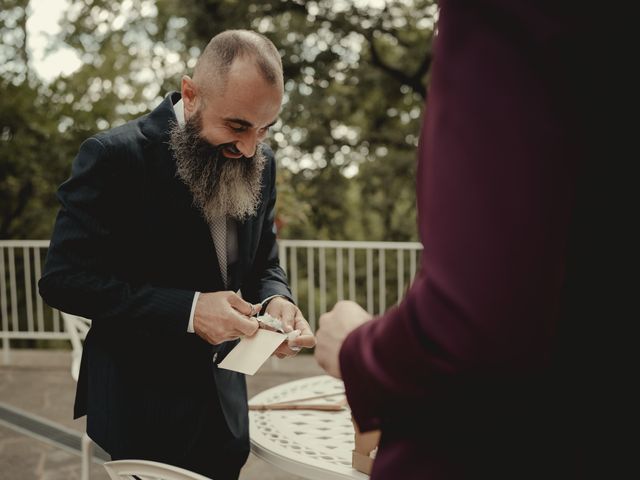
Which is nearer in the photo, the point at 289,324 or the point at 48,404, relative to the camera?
the point at 289,324

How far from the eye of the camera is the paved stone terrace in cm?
386

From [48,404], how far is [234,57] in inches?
176

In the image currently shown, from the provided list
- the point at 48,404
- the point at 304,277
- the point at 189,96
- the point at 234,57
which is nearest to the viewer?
the point at 234,57

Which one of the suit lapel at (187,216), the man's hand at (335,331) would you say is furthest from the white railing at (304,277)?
the man's hand at (335,331)

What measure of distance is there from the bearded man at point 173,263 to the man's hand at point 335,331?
29.7 inches

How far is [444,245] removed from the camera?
1.89 ft

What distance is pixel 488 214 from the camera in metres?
0.55

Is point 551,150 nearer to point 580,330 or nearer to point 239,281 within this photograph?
point 580,330

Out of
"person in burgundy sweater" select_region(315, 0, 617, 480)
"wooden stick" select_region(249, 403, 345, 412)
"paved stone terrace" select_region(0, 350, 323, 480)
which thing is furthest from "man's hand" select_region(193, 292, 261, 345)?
"paved stone terrace" select_region(0, 350, 323, 480)

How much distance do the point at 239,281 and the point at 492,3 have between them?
4.61ft

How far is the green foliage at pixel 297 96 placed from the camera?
9250 millimetres

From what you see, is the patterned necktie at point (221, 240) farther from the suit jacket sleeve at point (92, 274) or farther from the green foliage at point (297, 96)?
the green foliage at point (297, 96)

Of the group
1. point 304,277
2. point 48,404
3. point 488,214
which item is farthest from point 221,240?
point 304,277

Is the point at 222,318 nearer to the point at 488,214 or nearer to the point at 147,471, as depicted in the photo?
the point at 147,471
